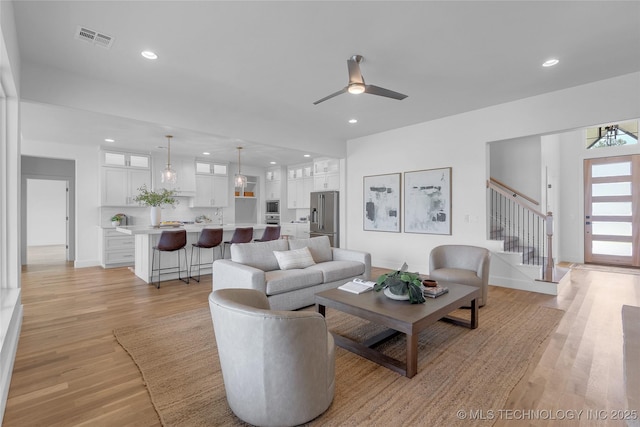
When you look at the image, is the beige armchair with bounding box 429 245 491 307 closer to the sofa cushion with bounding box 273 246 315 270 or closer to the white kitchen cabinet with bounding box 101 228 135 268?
the sofa cushion with bounding box 273 246 315 270

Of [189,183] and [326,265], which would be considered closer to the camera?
[326,265]

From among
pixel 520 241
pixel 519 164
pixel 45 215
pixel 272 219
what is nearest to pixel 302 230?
pixel 272 219

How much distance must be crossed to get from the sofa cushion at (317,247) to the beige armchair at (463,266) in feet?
4.90

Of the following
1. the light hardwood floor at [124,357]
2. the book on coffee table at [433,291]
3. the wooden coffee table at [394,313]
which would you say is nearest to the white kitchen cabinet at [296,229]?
the light hardwood floor at [124,357]

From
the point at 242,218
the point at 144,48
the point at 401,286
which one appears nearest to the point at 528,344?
the point at 401,286

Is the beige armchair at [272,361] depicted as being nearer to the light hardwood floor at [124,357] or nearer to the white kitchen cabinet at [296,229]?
the light hardwood floor at [124,357]

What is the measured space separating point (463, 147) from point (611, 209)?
14.6 ft

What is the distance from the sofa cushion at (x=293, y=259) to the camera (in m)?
3.95

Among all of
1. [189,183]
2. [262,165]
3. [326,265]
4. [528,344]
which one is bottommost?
[528,344]

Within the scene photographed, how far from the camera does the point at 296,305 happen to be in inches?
143

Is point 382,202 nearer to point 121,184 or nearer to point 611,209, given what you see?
point 611,209

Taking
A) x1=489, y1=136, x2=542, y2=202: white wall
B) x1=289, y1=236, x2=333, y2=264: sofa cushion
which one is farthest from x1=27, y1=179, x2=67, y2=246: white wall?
x1=489, y1=136, x2=542, y2=202: white wall

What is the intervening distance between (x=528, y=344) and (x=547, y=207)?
5.12 m

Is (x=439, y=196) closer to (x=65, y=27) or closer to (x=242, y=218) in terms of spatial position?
(x=65, y=27)
